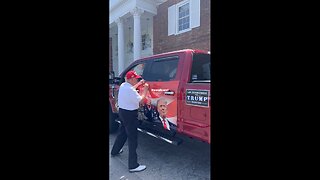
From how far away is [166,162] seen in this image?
368cm

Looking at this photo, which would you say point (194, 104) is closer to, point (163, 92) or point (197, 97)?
point (197, 97)

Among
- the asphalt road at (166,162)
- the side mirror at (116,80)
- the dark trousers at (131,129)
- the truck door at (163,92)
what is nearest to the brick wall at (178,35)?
the side mirror at (116,80)

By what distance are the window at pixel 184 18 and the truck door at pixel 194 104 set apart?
278 inches

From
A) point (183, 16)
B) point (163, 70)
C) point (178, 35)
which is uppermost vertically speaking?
point (183, 16)

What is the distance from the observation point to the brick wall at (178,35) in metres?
9.09

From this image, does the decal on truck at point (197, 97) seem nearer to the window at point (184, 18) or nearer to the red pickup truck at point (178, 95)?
the red pickup truck at point (178, 95)

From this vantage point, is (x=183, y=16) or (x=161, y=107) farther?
(x=183, y=16)

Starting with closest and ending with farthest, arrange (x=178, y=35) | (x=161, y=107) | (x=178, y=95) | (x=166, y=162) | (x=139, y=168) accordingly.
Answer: (x=178, y=95)
(x=139, y=168)
(x=161, y=107)
(x=166, y=162)
(x=178, y=35)

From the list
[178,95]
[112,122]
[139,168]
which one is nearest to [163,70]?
[178,95]

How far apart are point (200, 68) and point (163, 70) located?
2.17 feet

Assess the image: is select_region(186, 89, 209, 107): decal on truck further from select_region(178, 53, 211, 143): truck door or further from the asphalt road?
the asphalt road

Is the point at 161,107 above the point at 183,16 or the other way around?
the other way around
